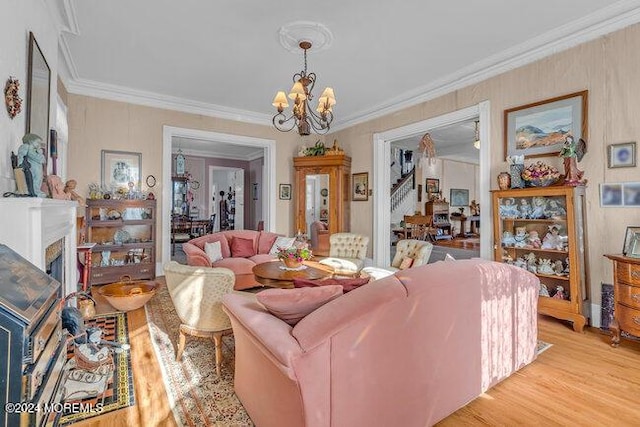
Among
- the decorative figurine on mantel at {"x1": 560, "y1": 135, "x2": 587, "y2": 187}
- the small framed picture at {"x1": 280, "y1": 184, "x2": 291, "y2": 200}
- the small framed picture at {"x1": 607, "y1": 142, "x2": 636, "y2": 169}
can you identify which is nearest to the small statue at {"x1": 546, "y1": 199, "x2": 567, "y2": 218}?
the decorative figurine on mantel at {"x1": 560, "y1": 135, "x2": 587, "y2": 187}

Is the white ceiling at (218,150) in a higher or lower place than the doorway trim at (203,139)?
higher

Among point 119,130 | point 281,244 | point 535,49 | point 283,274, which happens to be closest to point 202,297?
point 283,274

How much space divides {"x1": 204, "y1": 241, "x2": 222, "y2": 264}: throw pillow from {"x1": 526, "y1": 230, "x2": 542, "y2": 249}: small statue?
406 cm

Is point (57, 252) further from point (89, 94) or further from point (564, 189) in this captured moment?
point (564, 189)

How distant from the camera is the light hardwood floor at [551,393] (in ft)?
6.09

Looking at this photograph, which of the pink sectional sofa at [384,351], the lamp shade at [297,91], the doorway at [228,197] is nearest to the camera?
the pink sectional sofa at [384,351]

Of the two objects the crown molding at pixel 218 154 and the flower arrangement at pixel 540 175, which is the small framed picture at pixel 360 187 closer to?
the flower arrangement at pixel 540 175

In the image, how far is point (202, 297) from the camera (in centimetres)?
233

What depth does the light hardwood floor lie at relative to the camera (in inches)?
73.1

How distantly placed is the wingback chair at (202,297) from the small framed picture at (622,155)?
3.80m

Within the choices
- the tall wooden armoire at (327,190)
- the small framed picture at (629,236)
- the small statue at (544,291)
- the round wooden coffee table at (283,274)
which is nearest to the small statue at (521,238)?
the small statue at (544,291)

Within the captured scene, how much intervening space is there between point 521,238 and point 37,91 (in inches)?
197

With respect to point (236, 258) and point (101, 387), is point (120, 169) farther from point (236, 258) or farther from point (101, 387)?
point (101, 387)

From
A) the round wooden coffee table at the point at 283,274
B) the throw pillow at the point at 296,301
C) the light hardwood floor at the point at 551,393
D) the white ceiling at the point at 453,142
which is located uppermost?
the white ceiling at the point at 453,142
